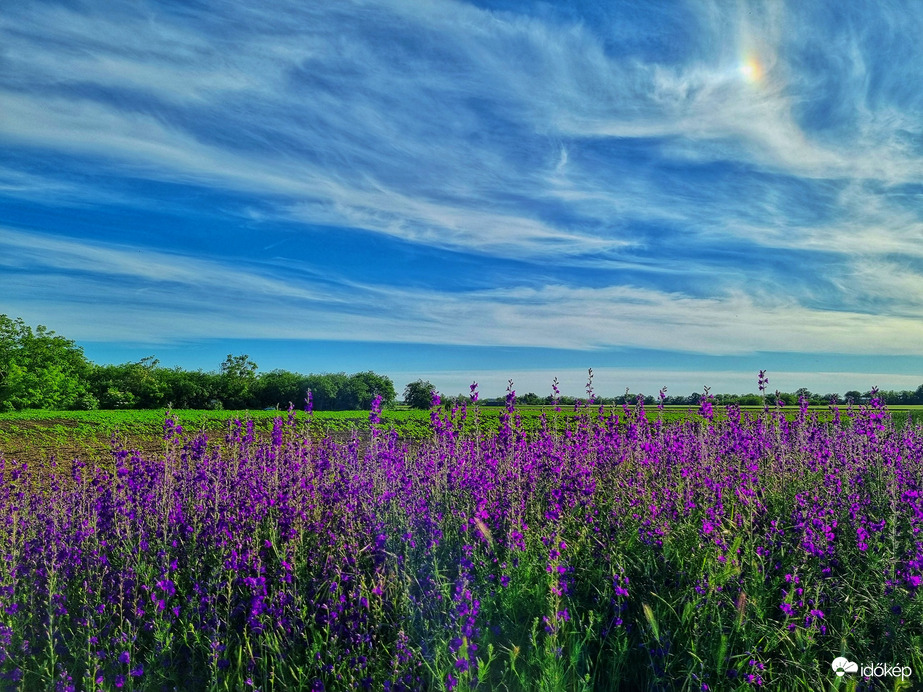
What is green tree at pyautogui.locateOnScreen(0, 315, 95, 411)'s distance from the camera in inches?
1390

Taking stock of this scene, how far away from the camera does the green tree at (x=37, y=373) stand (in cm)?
3531

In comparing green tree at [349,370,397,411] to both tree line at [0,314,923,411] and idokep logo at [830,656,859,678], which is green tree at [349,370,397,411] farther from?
idokep logo at [830,656,859,678]

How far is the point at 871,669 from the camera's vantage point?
3.21 m

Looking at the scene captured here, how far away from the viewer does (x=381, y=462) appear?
5980mm

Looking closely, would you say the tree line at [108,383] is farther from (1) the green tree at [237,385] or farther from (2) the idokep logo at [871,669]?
(2) the idokep logo at [871,669]

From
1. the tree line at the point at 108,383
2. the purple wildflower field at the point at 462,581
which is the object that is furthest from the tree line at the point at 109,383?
the purple wildflower field at the point at 462,581

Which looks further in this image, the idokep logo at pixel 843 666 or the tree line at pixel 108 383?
the tree line at pixel 108 383

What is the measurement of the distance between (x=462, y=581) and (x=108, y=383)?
45.6 meters

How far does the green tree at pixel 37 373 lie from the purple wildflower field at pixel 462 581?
37968mm

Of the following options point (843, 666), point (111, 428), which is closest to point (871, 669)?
point (843, 666)

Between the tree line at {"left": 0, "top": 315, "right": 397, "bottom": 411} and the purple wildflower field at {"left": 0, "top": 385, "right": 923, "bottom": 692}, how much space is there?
29319mm

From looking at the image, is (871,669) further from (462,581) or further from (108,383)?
(108,383)

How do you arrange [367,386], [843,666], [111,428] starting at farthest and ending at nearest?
[367,386]
[111,428]
[843,666]

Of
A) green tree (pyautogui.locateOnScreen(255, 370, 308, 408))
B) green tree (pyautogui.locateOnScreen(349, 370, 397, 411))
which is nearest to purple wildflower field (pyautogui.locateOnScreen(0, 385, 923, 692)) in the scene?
green tree (pyautogui.locateOnScreen(349, 370, 397, 411))
